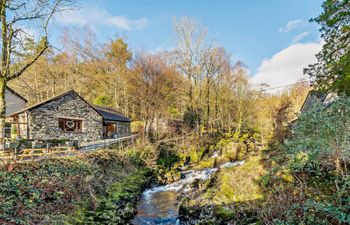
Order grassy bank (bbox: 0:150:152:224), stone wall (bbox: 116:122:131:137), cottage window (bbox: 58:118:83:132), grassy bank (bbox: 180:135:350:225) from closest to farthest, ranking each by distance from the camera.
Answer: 1. grassy bank (bbox: 180:135:350:225)
2. grassy bank (bbox: 0:150:152:224)
3. cottage window (bbox: 58:118:83:132)
4. stone wall (bbox: 116:122:131:137)

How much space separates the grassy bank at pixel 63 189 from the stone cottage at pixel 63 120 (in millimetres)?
10186

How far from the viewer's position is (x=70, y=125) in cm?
2189

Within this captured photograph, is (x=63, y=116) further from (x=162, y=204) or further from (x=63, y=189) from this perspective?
(x=162, y=204)

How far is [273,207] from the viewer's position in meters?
6.12

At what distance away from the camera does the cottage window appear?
2121cm

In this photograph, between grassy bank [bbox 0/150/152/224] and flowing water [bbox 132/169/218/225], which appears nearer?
grassy bank [bbox 0/150/152/224]

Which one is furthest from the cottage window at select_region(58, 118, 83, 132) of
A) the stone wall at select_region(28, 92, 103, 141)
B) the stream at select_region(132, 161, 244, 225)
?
the stream at select_region(132, 161, 244, 225)

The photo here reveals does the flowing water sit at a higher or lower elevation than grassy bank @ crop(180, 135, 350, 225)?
lower

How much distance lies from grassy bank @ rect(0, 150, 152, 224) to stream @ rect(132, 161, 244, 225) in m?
0.55

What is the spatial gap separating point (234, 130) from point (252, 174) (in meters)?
22.9

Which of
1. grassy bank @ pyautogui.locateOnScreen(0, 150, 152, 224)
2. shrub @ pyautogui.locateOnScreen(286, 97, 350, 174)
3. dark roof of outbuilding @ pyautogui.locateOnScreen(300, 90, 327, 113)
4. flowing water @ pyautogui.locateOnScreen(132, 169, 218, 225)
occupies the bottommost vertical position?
flowing water @ pyautogui.locateOnScreen(132, 169, 218, 225)

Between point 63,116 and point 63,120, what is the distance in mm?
446

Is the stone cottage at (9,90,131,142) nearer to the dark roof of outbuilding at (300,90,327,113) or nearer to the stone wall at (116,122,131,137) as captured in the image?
the stone wall at (116,122,131,137)

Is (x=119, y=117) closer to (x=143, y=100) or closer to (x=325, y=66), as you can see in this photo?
(x=143, y=100)
